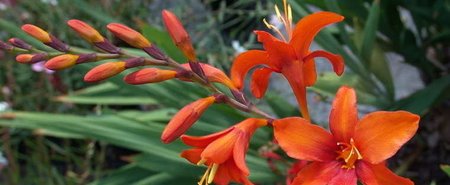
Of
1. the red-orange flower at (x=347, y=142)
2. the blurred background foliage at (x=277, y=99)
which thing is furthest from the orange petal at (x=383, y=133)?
the blurred background foliage at (x=277, y=99)

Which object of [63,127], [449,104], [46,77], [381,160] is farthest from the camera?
[46,77]

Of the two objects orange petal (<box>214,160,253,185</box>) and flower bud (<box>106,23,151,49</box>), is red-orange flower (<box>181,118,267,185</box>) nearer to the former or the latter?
orange petal (<box>214,160,253,185</box>)

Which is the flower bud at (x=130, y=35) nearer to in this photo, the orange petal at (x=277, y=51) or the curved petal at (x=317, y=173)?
the orange petal at (x=277, y=51)

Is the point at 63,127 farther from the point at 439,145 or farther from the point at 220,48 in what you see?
the point at 220,48

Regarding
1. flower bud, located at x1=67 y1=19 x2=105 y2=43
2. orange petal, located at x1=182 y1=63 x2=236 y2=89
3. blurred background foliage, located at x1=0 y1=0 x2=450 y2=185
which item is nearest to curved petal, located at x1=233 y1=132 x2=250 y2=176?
orange petal, located at x1=182 y1=63 x2=236 y2=89

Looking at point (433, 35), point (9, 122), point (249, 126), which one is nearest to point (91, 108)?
point (9, 122)

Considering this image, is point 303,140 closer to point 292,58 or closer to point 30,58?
point 292,58
